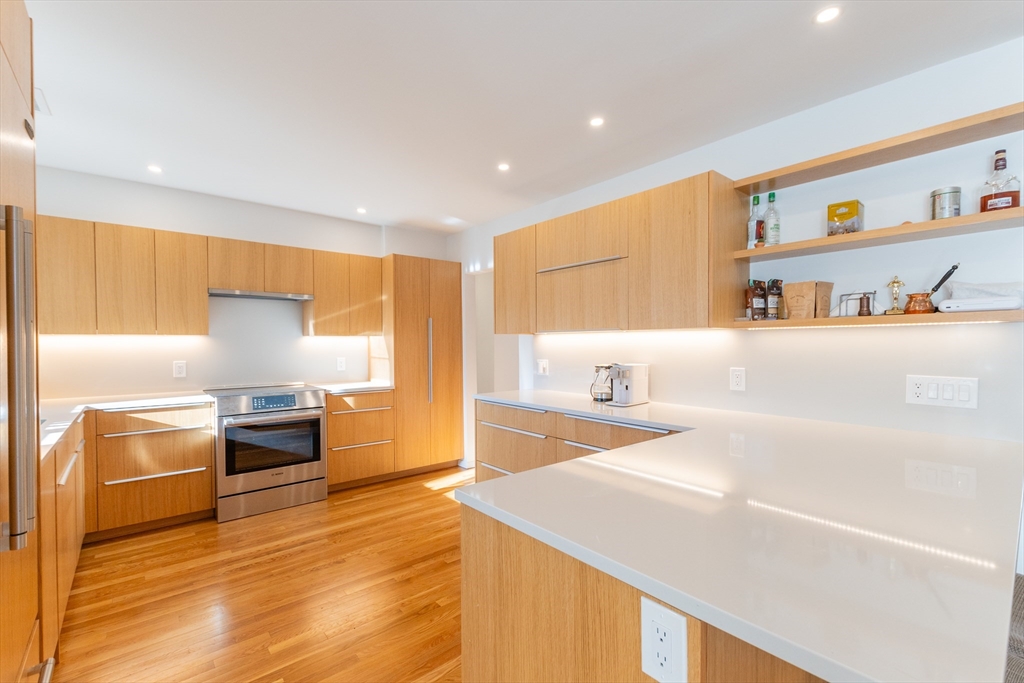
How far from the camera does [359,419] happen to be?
13.0 feet

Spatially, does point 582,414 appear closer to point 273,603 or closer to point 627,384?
point 627,384

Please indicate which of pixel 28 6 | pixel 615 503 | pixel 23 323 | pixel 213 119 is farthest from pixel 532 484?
pixel 213 119

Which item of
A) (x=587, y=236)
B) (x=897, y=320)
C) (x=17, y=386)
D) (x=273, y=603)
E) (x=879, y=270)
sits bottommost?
(x=273, y=603)

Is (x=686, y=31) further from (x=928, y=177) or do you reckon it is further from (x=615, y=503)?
(x=615, y=503)

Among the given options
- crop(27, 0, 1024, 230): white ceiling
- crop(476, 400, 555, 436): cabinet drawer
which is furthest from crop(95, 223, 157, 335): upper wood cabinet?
crop(476, 400, 555, 436): cabinet drawer

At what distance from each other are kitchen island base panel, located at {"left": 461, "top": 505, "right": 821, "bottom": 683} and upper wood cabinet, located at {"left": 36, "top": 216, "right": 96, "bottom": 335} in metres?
3.44

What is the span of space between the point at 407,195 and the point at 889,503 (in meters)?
3.50

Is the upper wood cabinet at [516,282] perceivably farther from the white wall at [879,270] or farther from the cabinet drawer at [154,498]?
the cabinet drawer at [154,498]

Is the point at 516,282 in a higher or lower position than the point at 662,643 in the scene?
higher

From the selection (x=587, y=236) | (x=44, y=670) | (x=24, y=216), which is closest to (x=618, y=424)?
(x=587, y=236)

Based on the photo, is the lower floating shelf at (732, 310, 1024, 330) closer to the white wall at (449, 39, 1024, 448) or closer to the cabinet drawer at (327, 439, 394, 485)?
the white wall at (449, 39, 1024, 448)

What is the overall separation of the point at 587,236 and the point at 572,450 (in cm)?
134

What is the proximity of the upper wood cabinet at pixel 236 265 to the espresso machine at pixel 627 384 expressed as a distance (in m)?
2.94

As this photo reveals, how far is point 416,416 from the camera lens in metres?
4.31
